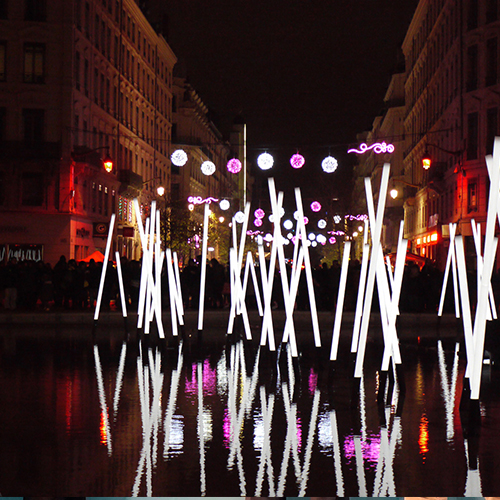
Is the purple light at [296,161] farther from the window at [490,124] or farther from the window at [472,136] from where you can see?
the window at [472,136]

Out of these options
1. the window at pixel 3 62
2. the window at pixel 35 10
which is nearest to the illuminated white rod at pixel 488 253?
the window at pixel 3 62

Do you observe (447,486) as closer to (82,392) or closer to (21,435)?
(21,435)

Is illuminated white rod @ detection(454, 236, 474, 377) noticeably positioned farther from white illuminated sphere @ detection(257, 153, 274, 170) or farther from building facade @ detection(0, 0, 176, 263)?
building facade @ detection(0, 0, 176, 263)

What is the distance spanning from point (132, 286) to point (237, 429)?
624 inches

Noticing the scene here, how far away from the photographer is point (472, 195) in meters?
49.2

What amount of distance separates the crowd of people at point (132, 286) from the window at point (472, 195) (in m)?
23.3

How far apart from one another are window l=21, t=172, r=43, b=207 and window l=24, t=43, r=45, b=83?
5179mm

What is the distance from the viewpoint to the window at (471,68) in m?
50.1

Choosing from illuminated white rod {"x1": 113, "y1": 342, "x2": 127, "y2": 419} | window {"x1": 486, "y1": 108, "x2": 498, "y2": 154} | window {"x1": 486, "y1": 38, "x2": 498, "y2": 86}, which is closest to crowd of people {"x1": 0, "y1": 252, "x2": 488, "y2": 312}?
illuminated white rod {"x1": 113, "y1": 342, "x2": 127, "y2": 419}

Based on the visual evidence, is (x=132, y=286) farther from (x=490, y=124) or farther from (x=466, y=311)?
(x=490, y=124)

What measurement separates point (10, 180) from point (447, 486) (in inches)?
1718

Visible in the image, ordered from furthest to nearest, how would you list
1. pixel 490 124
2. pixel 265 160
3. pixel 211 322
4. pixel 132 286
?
1. pixel 490 124
2. pixel 265 160
3. pixel 132 286
4. pixel 211 322

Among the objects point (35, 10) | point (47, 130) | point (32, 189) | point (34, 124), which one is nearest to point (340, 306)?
point (32, 189)

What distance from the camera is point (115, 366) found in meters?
14.4
